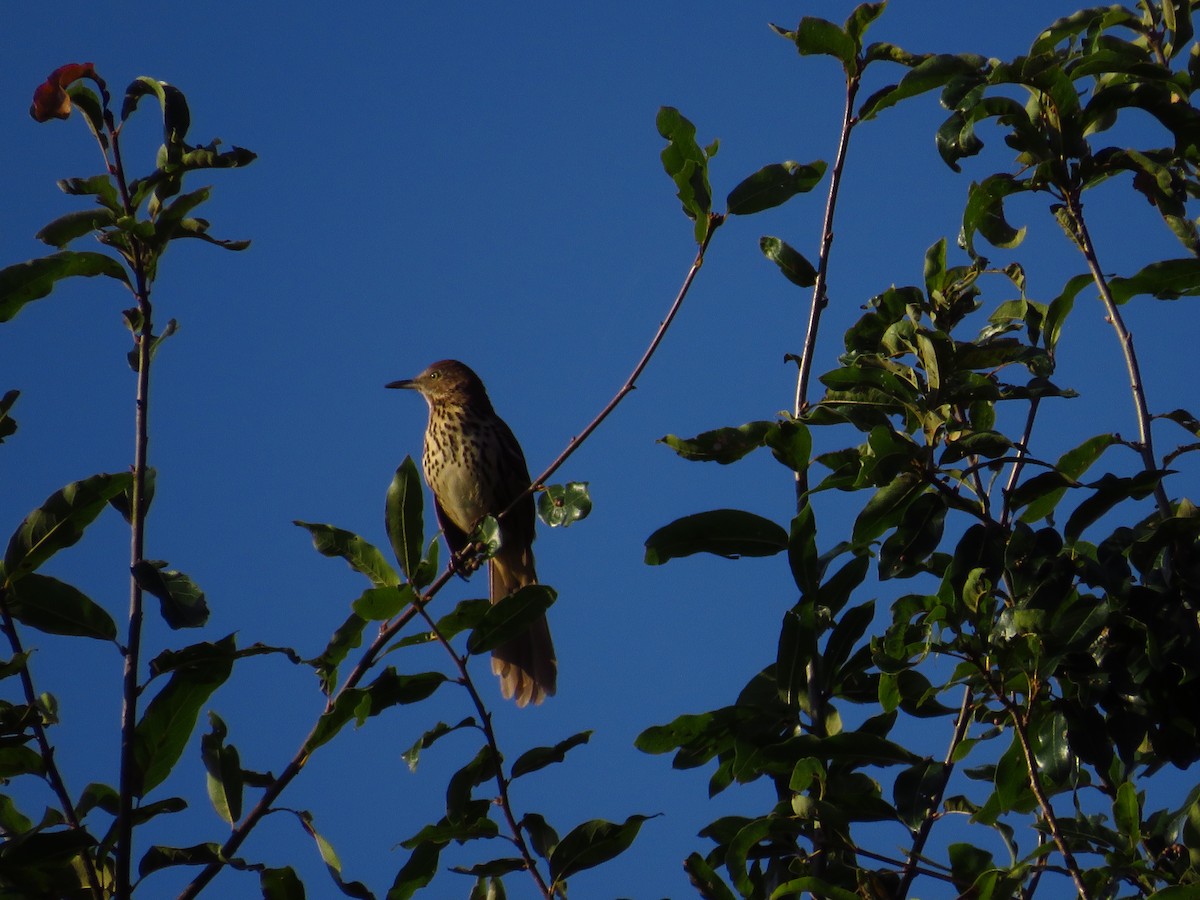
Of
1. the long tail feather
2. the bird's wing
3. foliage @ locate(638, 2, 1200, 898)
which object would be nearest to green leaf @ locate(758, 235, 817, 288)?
foliage @ locate(638, 2, 1200, 898)

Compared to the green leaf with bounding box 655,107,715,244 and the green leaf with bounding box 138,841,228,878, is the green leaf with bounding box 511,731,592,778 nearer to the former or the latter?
the green leaf with bounding box 138,841,228,878

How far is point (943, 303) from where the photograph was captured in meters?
2.87

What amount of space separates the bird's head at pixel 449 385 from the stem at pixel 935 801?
173 inches

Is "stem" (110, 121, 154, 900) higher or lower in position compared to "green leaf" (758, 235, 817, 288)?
lower

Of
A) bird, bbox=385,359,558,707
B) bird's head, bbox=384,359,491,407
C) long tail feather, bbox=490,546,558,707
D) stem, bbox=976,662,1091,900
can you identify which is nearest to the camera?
stem, bbox=976,662,1091,900

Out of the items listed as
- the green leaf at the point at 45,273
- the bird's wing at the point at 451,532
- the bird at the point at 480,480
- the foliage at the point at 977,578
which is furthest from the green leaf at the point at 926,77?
the bird's wing at the point at 451,532

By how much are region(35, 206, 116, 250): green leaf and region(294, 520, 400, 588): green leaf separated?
2.50 ft

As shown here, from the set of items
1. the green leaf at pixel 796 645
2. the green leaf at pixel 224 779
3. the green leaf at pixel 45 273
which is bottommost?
the green leaf at pixel 224 779

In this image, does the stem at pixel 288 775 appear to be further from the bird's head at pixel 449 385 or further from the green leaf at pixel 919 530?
the bird's head at pixel 449 385

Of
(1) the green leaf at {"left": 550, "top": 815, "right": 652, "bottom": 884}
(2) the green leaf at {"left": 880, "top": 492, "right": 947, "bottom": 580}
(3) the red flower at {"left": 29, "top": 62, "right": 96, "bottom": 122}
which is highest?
(3) the red flower at {"left": 29, "top": 62, "right": 96, "bottom": 122}

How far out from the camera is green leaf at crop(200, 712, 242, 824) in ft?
8.90

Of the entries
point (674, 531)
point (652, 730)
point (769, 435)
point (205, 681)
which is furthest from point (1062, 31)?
point (205, 681)

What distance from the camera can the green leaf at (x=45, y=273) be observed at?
2.67m

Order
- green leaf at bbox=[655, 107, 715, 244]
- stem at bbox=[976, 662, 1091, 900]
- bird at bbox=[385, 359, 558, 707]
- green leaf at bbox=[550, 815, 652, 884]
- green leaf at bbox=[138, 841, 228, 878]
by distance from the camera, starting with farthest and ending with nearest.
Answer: bird at bbox=[385, 359, 558, 707]
green leaf at bbox=[655, 107, 715, 244]
green leaf at bbox=[550, 815, 652, 884]
green leaf at bbox=[138, 841, 228, 878]
stem at bbox=[976, 662, 1091, 900]
